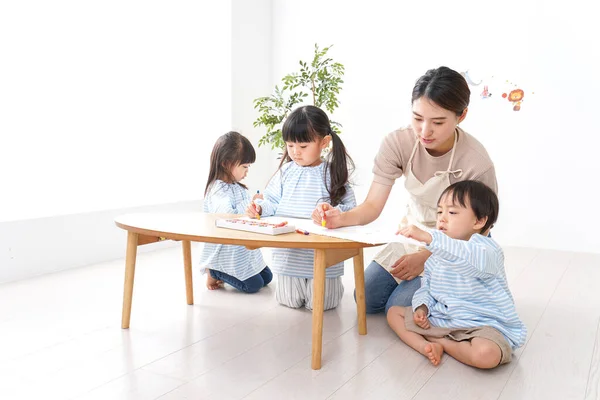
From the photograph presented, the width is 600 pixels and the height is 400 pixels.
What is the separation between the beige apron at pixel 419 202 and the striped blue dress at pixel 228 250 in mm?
630

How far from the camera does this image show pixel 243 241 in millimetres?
1792

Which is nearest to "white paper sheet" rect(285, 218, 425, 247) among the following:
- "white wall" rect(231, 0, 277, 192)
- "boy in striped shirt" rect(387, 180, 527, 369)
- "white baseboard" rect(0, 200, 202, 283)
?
"boy in striped shirt" rect(387, 180, 527, 369)

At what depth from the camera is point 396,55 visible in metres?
4.46

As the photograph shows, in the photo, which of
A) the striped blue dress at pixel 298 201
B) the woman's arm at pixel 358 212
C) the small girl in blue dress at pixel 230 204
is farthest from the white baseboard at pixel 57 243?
the woman's arm at pixel 358 212

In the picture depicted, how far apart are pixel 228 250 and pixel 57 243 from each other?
111 cm

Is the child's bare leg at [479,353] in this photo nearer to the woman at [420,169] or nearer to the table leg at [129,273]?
the woman at [420,169]

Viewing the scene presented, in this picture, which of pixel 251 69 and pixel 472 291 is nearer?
pixel 472 291

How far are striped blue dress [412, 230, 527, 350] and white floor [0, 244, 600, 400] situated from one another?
0.47ft

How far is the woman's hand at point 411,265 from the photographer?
2.34 m

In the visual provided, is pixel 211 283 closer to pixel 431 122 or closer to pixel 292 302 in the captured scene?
pixel 292 302

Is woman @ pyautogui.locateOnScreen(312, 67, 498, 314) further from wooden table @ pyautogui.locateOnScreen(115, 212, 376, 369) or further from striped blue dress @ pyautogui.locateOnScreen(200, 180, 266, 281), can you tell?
striped blue dress @ pyautogui.locateOnScreen(200, 180, 266, 281)

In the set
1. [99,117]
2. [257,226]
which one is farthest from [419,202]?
[99,117]

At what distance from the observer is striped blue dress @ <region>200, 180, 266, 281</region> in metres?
2.74

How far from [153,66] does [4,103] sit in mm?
1187
